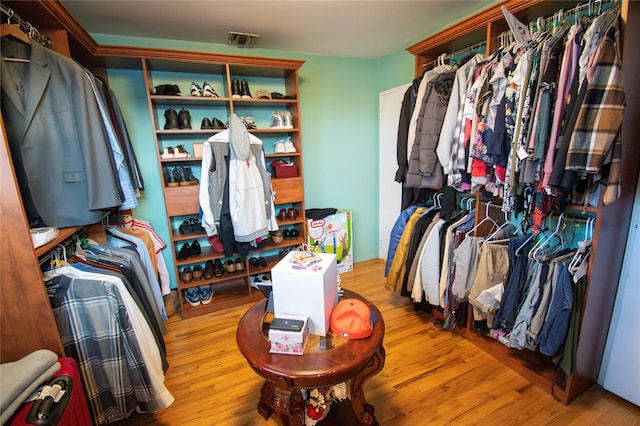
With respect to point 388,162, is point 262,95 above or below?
above

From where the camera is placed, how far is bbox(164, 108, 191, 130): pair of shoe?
7.39 ft

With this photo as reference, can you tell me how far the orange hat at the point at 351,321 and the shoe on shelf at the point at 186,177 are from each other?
1.70m

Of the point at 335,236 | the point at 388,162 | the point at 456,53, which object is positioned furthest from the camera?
the point at 388,162

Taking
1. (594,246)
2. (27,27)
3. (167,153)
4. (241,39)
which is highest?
(241,39)

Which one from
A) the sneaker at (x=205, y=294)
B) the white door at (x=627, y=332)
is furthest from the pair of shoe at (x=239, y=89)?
the white door at (x=627, y=332)

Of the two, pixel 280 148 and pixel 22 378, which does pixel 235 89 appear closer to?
pixel 280 148

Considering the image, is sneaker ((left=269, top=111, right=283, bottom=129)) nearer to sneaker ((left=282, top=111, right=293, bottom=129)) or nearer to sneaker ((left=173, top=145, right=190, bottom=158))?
sneaker ((left=282, top=111, right=293, bottom=129))

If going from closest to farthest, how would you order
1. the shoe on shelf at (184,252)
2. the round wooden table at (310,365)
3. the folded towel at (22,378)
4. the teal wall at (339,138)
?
1. the folded towel at (22,378)
2. the round wooden table at (310,365)
3. the shoe on shelf at (184,252)
4. the teal wall at (339,138)

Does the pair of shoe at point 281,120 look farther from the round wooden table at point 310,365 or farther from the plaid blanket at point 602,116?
the plaid blanket at point 602,116

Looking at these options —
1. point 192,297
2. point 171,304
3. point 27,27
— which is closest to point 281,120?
point 27,27

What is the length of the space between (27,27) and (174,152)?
107cm

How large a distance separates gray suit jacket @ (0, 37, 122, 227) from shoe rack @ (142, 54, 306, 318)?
31.4 inches

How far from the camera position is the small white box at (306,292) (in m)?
1.17

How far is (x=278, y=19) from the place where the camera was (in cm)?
209
